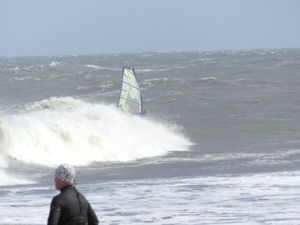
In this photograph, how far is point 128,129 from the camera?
950 inches

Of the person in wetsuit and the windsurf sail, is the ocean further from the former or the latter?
the person in wetsuit

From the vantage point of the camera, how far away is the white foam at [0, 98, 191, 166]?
65.1 feet

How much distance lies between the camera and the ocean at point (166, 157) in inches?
439

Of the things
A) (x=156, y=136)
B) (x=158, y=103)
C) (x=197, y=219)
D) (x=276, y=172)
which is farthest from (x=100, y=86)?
(x=197, y=219)

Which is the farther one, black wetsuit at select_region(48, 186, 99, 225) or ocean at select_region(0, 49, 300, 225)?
ocean at select_region(0, 49, 300, 225)

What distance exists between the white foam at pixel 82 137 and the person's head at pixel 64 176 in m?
13.5

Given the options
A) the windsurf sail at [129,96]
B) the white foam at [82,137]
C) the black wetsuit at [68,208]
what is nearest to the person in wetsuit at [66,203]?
the black wetsuit at [68,208]

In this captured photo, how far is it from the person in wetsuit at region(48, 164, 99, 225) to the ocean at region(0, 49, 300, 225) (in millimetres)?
4669

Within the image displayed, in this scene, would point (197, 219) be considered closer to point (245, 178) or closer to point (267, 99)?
point (245, 178)

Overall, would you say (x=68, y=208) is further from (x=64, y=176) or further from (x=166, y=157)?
(x=166, y=157)

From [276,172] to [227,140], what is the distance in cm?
825

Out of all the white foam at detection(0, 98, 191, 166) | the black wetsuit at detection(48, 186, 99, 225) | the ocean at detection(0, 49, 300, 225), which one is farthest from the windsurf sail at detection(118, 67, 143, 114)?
the black wetsuit at detection(48, 186, 99, 225)

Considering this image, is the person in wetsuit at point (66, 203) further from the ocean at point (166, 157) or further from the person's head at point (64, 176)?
the ocean at point (166, 157)

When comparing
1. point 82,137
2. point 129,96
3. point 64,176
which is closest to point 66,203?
point 64,176
